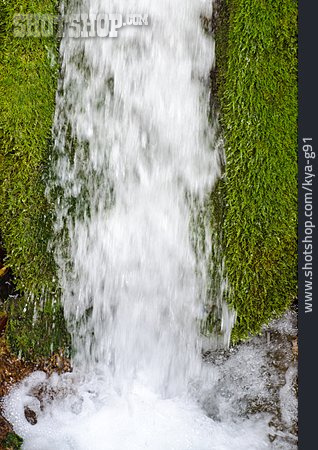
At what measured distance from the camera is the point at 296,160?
8.05 ft

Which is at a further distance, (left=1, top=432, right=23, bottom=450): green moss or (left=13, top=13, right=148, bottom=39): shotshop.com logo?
(left=1, top=432, right=23, bottom=450): green moss

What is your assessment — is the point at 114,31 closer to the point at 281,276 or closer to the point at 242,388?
the point at 281,276

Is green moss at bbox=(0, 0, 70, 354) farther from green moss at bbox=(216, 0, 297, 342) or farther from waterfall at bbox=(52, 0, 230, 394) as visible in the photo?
green moss at bbox=(216, 0, 297, 342)

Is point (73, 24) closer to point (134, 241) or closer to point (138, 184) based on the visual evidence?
point (138, 184)

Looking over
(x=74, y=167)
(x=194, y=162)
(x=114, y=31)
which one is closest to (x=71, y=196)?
(x=74, y=167)

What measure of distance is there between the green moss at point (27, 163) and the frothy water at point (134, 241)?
0.23 feet

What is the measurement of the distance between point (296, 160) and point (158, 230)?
772 mm

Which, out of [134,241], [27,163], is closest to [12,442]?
[134,241]

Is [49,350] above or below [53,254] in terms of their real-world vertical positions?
below

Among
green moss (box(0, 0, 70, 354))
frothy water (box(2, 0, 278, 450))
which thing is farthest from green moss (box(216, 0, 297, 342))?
green moss (box(0, 0, 70, 354))

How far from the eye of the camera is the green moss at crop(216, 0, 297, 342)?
2.40 m

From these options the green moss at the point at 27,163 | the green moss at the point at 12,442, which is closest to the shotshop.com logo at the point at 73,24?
the green moss at the point at 27,163

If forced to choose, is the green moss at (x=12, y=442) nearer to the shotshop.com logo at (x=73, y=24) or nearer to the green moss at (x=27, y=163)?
the green moss at (x=27, y=163)

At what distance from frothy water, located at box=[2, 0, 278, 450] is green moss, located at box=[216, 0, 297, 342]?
4.3 inches
